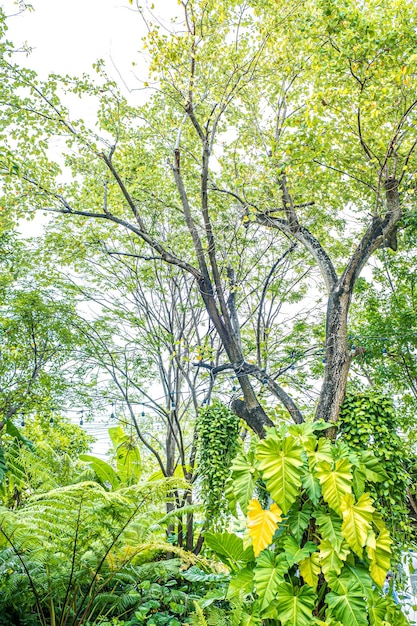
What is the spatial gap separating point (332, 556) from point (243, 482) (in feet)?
1.83

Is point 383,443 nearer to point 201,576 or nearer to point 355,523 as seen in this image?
point 355,523

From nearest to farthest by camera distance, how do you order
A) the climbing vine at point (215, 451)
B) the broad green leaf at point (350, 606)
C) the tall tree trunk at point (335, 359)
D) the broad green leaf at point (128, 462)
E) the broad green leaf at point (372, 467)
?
1. the broad green leaf at point (350, 606)
2. the broad green leaf at point (372, 467)
3. the climbing vine at point (215, 451)
4. the tall tree trunk at point (335, 359)
5. the broad green leaf at point (128, 462)

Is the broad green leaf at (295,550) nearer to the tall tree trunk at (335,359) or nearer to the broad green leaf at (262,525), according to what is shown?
the broad green leaf at (262,525)

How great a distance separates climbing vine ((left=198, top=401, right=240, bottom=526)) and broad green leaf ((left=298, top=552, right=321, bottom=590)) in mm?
890

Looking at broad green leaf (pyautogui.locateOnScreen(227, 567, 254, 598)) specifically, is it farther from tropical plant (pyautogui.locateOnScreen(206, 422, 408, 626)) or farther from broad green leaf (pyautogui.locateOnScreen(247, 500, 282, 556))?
broad green leaf (pyautogui.locateOnScreen(247, 500, 282, 556))

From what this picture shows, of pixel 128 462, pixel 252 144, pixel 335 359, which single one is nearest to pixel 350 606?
pixel 335 359

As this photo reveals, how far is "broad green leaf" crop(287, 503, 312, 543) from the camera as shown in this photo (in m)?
2.33

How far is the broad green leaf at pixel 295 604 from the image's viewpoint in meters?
2.15

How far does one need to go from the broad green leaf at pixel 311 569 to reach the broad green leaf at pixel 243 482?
0.38 meters

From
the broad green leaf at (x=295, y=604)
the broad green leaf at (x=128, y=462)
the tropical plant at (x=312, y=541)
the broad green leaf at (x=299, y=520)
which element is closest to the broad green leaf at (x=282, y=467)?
the tropical plant at (x=312, y=541)

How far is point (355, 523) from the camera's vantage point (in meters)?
2.21

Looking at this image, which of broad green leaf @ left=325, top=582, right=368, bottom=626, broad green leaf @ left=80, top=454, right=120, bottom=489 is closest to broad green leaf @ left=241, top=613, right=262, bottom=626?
broad green leaf @ left=325, top=582, right=368, bottom=626

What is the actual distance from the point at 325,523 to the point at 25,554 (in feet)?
5.31

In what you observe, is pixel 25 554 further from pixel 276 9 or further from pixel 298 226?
pixel 276 9
